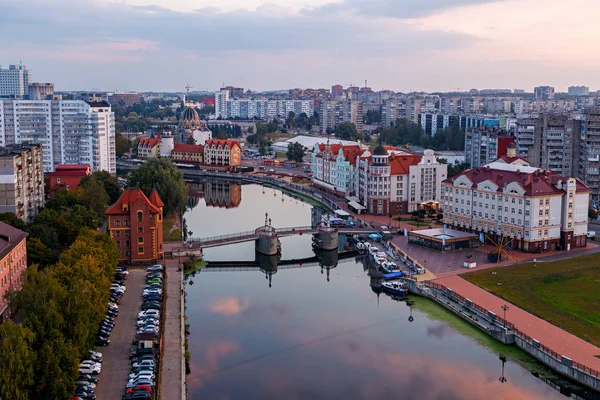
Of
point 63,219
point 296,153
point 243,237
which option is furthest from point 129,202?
point 296,153

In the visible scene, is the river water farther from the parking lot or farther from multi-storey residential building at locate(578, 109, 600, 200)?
multi-storey residential building at locate(578, 109, 600, 200)

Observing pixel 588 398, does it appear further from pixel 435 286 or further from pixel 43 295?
pixel 43 295

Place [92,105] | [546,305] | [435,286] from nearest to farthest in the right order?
1. [546,305]
2. [435,286]
3. [92,105]

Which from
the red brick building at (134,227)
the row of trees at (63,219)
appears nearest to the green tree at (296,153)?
the row of trees at (63,219)

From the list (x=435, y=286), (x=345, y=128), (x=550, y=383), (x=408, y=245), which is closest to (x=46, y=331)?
(x=550, y=383)

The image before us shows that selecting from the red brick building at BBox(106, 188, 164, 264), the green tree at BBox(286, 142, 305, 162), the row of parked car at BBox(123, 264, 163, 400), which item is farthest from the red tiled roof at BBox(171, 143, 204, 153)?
the row of parked car at BBox(123, 264, 163, 400)
